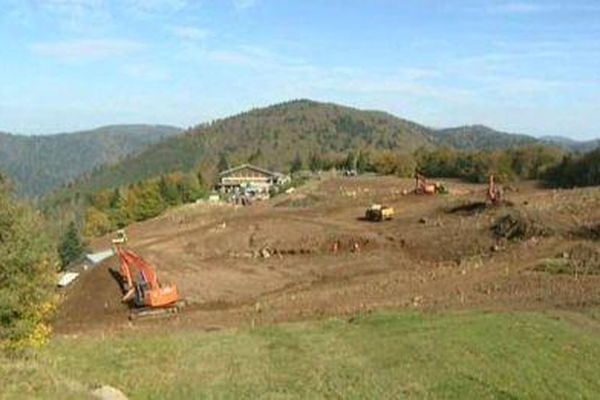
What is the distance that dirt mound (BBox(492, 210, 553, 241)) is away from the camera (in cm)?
5609

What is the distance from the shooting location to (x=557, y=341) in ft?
93.9

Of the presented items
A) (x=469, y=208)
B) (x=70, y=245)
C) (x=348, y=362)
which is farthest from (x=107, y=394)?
(x=70, y=245)

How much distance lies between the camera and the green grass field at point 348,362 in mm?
23000

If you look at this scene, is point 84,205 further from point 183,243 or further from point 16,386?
point 16,386

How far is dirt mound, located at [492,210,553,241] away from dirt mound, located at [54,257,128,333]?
80.9 ft

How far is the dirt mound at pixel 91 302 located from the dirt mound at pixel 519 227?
24660 millimetres

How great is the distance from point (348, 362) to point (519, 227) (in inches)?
1271

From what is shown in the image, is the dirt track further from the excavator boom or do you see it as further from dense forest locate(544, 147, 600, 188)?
dense forest locate(544, 147, 600, 188)

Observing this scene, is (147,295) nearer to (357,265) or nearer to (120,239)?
(357,265)

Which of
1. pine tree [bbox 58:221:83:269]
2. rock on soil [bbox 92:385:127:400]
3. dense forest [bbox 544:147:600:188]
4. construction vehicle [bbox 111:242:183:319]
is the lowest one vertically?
pine tree [bbox 58:221:83:269]

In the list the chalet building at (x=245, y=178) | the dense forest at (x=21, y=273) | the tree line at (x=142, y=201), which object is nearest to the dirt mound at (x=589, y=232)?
the dense forest at (x=21, y=273)

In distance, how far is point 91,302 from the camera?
49.6 metres

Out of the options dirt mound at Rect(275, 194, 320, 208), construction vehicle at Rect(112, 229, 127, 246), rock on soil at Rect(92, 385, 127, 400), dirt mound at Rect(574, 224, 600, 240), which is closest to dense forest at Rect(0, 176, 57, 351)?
rock on soil at Rect(92, 385, 127, 400)

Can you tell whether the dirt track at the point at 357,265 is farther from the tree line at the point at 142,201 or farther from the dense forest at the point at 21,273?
the tree line at the point at 142,201
